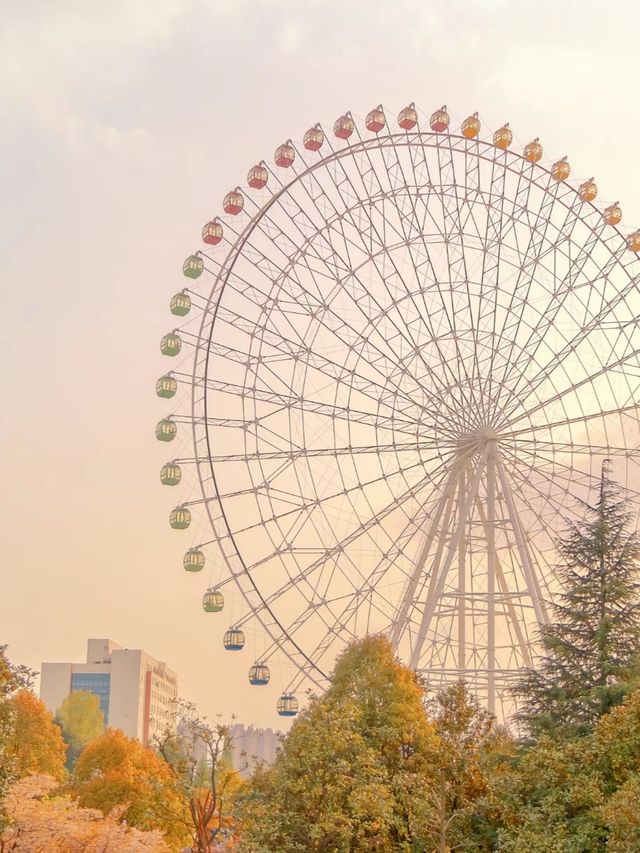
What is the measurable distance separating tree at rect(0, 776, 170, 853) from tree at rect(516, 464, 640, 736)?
11529 millimetres

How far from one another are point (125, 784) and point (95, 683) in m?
→ 125

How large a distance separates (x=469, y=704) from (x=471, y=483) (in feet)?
40.7

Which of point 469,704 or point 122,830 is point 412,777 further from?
point 122,830

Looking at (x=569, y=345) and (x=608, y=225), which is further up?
(x=608, y=225)

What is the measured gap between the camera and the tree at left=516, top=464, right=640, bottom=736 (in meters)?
29.1

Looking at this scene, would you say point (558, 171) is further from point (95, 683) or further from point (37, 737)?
Answer: point (95, 683)

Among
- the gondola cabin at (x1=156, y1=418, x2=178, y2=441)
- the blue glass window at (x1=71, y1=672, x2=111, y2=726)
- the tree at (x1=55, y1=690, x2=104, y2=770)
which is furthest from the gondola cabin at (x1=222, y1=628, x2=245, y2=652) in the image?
the blue glass window at (x1=71, y1=672, x2=111, y2=726)

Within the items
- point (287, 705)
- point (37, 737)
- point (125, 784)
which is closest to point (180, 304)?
point (287, 705)

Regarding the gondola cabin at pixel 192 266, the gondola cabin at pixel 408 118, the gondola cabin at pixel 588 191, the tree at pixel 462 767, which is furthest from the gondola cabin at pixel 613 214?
the tree at pixel 462 767

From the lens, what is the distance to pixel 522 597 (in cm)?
4159

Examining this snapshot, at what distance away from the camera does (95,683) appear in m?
173

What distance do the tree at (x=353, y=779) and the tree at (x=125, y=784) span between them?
799 centimetres

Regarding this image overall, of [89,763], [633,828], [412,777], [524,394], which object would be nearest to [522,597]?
[524,394]

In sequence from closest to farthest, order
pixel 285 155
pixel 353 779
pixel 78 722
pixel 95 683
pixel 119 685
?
1. pixel 353 779
2. pixel 285 155
3. pixel 78 722
4. pixel 119 685
5. pixel 95 683
